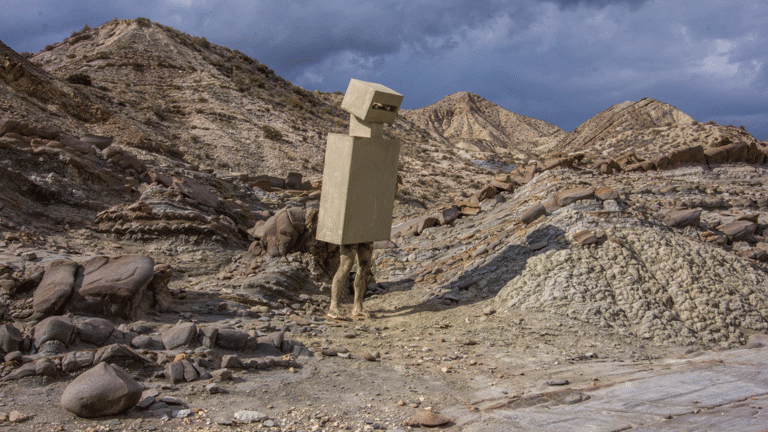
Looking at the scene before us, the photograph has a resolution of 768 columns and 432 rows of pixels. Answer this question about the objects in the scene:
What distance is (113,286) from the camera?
16.1 ft

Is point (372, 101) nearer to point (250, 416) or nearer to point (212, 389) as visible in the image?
point (212, 389)

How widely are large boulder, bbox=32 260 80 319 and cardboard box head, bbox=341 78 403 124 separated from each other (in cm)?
353

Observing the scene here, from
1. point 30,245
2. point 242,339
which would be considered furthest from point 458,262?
point 30,245

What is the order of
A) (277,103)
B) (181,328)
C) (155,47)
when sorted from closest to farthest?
(181,328), (277,103), (155,47)

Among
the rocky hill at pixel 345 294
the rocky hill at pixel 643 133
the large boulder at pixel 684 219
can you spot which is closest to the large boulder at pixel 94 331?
the rocky hill at pixel 345 294

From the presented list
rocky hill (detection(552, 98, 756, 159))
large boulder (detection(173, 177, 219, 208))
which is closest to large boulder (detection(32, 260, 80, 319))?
large boulder (detection(173, 177, 219, 208))

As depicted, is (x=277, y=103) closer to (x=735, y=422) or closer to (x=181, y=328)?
(x=181, y=328)

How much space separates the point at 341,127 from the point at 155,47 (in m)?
12.2

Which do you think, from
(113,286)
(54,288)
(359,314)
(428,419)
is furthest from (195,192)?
(428,419)

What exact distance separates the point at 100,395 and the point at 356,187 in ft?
12.7

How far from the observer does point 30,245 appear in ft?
21.8

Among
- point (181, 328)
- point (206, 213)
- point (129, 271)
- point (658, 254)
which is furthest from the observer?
point (206, 213)

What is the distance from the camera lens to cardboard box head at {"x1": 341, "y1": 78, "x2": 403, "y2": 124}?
6.18 meters

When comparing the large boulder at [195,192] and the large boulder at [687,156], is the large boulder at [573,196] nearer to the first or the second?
the large boulder at [195,192]
